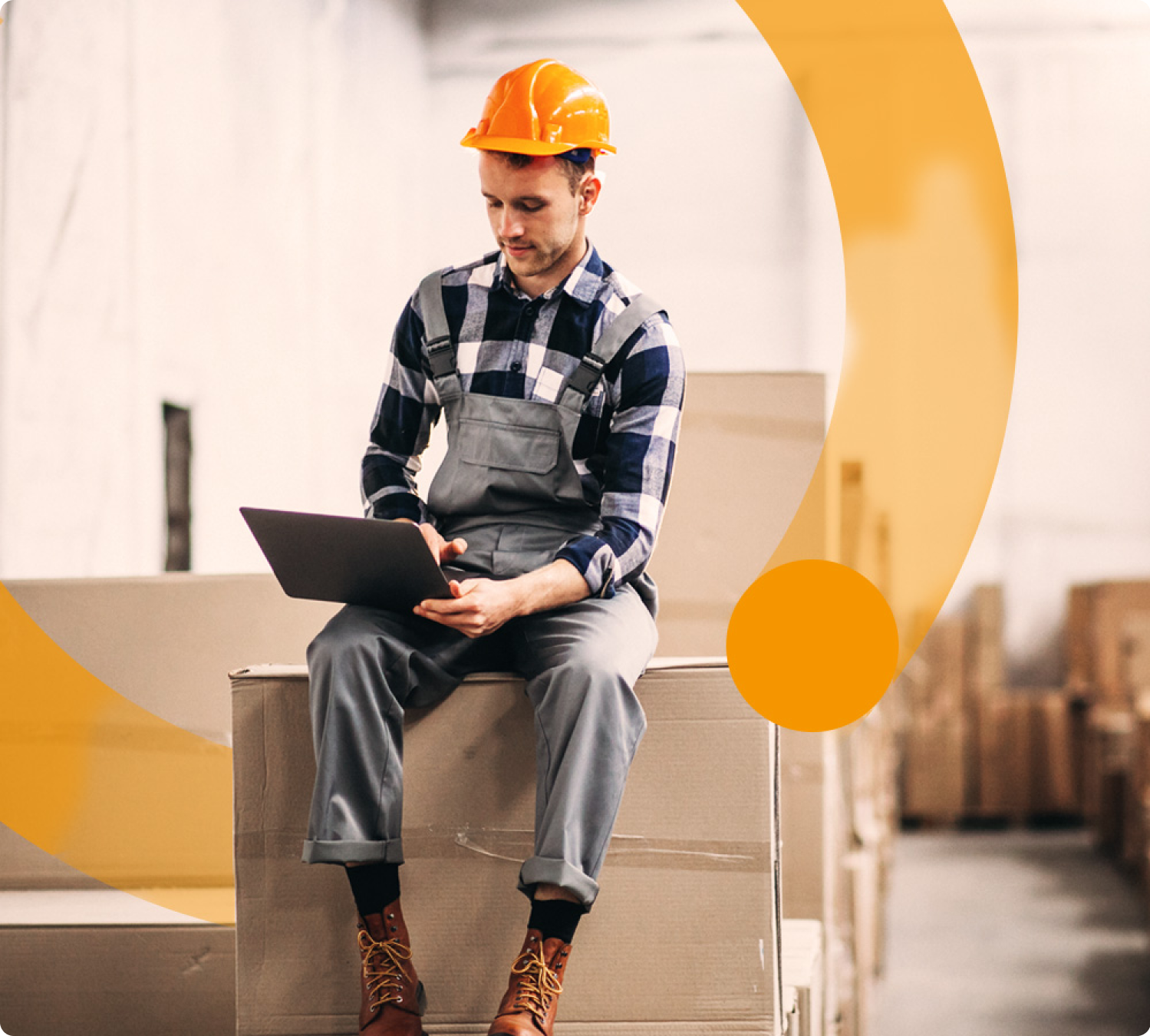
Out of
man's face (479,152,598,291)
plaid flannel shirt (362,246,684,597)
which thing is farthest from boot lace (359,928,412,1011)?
man's face (479,152,598,291)

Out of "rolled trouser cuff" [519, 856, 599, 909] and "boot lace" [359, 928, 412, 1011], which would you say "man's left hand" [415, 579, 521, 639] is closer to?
"rolled trouser cuff" [519, 856, 599, 909]

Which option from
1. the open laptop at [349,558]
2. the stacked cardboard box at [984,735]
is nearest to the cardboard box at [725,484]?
the open laptop at [349,558]

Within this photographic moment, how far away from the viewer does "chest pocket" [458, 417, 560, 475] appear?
1.67m

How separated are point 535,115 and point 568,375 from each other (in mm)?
341

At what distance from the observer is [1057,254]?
6.98 meters

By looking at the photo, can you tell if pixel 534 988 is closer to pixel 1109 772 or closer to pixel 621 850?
pixel 621 850

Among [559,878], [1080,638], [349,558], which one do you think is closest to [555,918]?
[559,878]

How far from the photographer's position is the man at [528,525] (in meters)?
1.46

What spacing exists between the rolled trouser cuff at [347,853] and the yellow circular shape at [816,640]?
565 mm

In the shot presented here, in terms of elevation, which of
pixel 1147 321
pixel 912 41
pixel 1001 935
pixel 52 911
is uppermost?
pixel 912 41

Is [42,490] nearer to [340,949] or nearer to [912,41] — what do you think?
[340,949]

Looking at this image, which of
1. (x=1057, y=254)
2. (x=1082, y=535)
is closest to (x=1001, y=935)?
(x=1082, y=535)

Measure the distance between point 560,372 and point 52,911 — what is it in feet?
4.38

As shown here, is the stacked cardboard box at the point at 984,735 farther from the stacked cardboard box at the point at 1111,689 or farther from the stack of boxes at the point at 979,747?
the stacked cardboard box at the point at 1111,689
